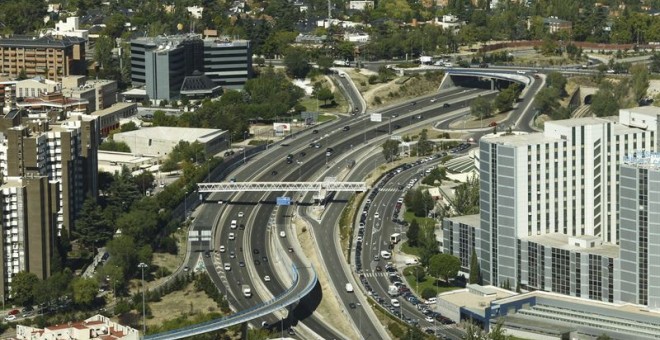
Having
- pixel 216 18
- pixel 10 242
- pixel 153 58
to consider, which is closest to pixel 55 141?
pixel 10 242

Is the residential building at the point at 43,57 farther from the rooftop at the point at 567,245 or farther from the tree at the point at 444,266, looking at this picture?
the rooftop at the point at 567,245

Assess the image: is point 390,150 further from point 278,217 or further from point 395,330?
point 395,330

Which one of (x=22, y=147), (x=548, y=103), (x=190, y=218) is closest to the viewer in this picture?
(x=22, y=147)

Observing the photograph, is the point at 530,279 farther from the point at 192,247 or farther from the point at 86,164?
the point at 86,164

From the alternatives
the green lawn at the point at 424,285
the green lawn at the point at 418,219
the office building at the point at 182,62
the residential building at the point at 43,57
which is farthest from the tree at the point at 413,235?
the residential building at the point at 43,57

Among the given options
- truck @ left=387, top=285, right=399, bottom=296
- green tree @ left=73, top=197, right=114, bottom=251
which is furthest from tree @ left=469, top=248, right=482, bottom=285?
green tree @ left=73, top=197, right=114, bottom=251

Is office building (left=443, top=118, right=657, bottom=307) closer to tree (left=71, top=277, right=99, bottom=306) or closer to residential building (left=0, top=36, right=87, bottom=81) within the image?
tree (left=71, top=277, right=99, bottom=306)

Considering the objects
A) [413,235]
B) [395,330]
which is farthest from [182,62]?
[395,330]
